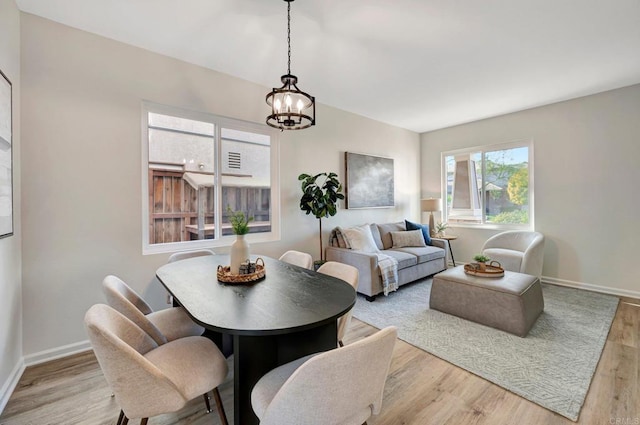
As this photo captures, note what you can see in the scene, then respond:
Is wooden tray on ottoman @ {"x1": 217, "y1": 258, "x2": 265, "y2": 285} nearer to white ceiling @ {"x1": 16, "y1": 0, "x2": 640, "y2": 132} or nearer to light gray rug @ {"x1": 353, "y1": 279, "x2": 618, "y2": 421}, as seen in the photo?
light gray rug @ {"x1": 353, "y1": 279, "x2": 618, "y2": 421}

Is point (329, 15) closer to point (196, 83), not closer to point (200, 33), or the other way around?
point (200, 33)

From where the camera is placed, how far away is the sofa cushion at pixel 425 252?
403 cm

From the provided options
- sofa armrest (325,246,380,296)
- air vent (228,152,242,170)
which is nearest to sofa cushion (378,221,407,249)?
sofa armrest (325,246,380,296)

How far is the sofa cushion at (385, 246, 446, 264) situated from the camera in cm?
403

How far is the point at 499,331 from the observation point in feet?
8.48

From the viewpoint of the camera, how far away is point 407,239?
4492 mm

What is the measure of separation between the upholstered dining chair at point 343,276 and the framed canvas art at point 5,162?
83.4 inches

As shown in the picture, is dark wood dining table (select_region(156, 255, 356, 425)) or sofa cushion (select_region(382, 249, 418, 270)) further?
sofa cushion (select_region(382, 249, 418, 270))

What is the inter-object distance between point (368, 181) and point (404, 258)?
1.56 metres

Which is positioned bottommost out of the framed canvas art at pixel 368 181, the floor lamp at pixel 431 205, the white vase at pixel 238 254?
the white vase at pixel 238 254

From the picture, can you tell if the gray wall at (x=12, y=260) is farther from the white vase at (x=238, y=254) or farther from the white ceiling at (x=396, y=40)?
the white vase at (x=238, y=254)

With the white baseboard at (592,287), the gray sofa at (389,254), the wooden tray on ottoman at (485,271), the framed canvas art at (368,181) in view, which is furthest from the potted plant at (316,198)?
the white baseboard at (592,287)

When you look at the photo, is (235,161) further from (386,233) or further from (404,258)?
(386,233)

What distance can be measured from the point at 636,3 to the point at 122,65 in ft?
14.1
